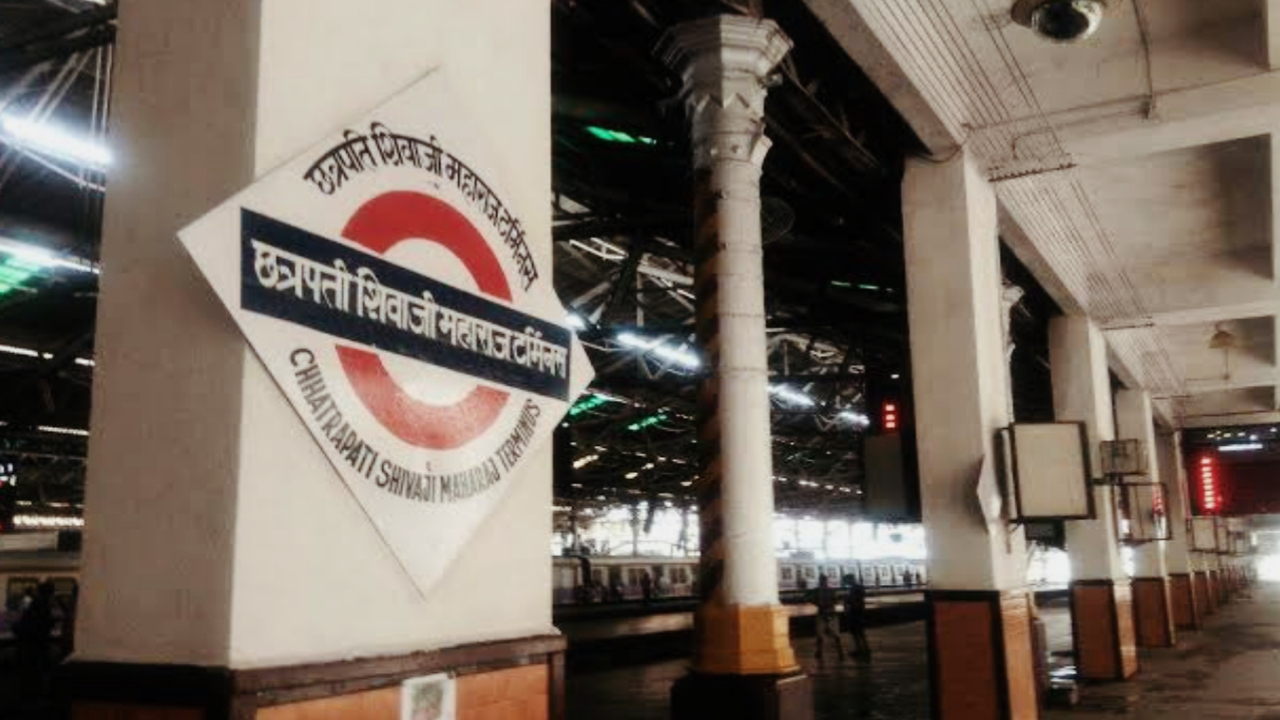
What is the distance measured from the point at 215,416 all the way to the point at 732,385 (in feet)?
13.4

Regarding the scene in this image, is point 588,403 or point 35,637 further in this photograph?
point 588,403

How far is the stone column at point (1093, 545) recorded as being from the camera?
39.0 ft

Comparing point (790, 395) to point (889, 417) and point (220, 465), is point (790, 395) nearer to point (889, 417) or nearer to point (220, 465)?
Result: point (889, 417)

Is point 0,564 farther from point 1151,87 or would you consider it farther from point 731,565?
point 1151,87

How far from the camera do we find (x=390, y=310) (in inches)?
90.5

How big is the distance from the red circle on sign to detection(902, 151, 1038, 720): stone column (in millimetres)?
5553

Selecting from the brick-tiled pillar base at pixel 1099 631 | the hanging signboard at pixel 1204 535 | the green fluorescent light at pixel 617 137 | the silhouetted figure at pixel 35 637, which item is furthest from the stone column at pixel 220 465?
the hanging signboard at pixel 1204 535

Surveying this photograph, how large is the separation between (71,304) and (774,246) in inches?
348

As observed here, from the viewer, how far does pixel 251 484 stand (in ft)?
6.55

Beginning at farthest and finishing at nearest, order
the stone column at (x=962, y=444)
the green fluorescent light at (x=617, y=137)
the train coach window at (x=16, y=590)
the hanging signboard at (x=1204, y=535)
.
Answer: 1. the hanging signboard at (x=1204, y=535)
2. the train coach window at (x=16, y=590)
3. the green fluorescent light at (x=617, y=137)
4. the stone column at (x=962, y=444)

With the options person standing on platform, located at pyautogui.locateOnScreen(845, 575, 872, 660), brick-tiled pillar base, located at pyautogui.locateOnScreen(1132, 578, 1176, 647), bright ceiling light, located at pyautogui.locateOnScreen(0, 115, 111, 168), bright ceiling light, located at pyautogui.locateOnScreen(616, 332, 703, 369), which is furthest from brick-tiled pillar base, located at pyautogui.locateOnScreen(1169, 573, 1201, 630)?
bright ceiling light, located at pyautogui.locateOnScreen(0, 115, 111, 168)

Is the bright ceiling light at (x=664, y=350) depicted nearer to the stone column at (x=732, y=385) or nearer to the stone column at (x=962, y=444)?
the stone column at (x=962, y=444)

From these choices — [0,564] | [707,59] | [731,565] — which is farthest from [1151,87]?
[0,564]

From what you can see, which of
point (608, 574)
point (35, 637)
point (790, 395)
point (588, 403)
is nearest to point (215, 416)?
point (35, 637)
